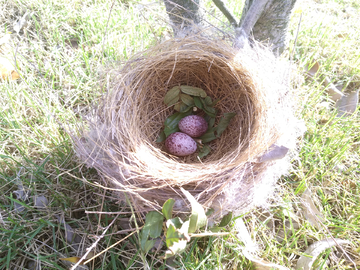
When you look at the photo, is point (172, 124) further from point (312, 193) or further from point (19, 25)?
point (19, 25)

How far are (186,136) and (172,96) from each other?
10.2 inches

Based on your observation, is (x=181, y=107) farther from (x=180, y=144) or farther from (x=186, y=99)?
(x=180, y=144)

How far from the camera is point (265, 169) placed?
1.12 meters

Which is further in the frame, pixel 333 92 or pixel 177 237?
pixel 333 92

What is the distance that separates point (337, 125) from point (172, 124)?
3.31 ft

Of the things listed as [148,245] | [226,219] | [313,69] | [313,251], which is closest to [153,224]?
[148,245]

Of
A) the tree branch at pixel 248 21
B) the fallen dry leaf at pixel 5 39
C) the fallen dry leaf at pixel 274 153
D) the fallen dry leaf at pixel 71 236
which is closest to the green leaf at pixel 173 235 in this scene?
the fallen dry leaf at pixel 274 153

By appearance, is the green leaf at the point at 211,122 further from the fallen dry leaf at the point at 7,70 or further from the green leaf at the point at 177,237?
the fallen dry leaf at the point at 7,70

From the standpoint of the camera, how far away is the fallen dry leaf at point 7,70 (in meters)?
1.79

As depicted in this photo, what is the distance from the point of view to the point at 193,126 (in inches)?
61.7

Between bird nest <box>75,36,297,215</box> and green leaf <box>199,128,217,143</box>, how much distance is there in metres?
0.04

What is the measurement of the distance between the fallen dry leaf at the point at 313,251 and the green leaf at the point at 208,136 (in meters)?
0.72

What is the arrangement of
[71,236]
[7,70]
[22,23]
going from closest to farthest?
[71,236] < [7,70] < [22,23]

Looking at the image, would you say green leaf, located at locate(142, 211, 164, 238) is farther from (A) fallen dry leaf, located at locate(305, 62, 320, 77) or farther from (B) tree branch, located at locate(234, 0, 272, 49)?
(A) fallen dry leaf, located at locate(305, 62, 320, 77)
